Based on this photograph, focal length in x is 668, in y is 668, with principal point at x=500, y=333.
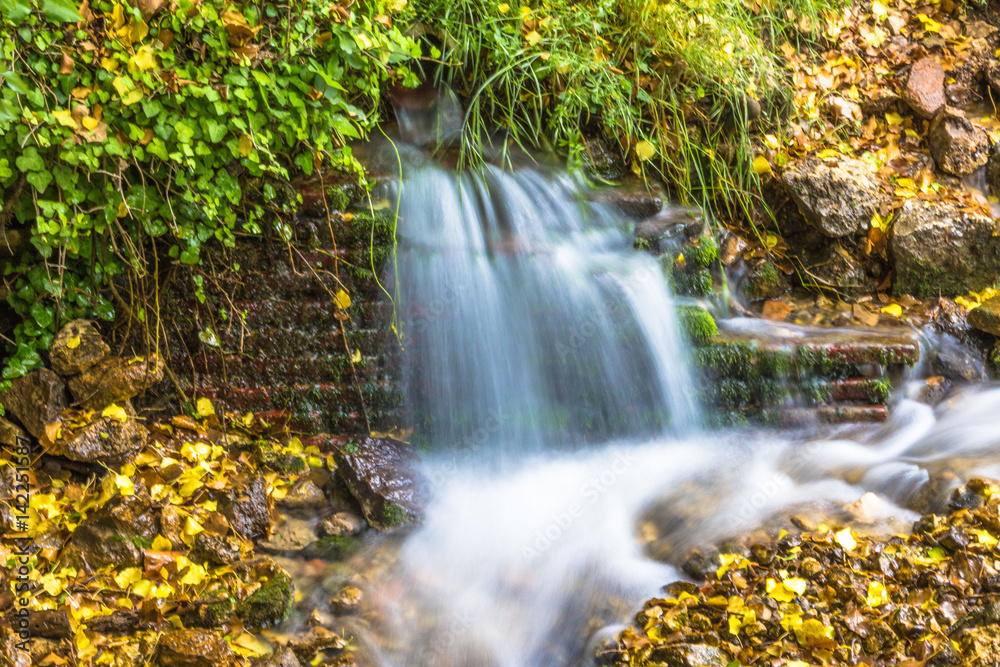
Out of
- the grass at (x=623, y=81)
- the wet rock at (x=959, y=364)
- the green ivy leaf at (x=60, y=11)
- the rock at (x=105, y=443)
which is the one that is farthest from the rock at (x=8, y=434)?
the wet rock at (x=959, y=364)

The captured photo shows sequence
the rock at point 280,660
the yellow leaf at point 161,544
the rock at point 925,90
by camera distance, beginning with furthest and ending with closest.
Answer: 1. the rock at point 925,90
2. the yellow leaf at point 161,544
3. the rock at point 280,660

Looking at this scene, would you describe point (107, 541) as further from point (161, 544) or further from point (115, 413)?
point (115, 413)

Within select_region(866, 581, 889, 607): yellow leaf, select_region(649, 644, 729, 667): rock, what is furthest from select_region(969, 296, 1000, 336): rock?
select_region(649, 644, 729, 667): rock

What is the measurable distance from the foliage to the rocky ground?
29 centimetres

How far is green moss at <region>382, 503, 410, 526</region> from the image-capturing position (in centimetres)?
288

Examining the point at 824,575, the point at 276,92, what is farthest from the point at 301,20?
the point at 824,575

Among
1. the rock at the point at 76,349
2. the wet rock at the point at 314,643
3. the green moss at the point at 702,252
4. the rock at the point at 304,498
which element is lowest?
the wet rock at the point at 314,643

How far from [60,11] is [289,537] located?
2.05m

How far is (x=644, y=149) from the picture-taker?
3984 millimetres

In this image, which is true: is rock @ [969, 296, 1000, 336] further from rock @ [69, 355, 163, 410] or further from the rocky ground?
rock @ [69, 355, 163, 410]

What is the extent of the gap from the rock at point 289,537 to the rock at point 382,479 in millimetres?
246

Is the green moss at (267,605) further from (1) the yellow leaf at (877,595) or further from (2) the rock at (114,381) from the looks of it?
(1) the yellow leaf at (877,595)

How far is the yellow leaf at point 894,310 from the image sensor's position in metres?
3.96

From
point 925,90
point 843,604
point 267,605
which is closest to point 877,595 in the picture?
point 843,604
